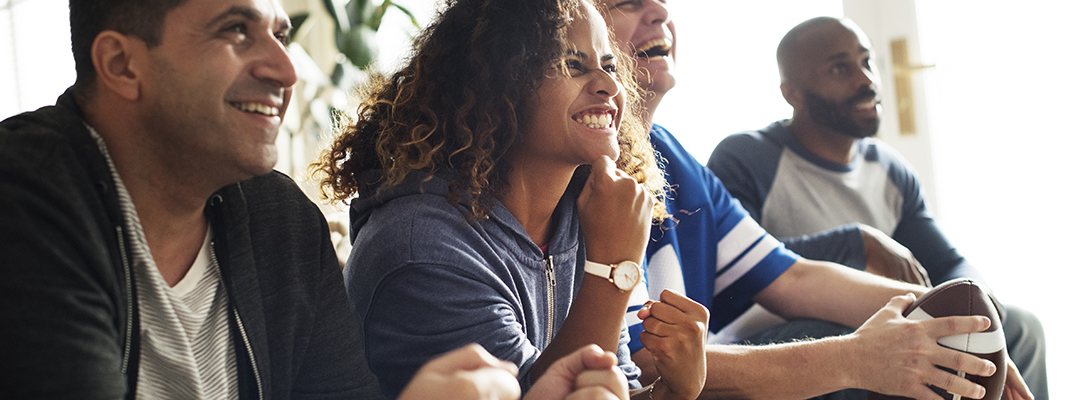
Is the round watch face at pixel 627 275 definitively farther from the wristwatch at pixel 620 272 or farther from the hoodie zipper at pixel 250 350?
the hoodie zipper at pixel 250 350

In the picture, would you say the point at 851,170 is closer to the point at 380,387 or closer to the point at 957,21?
the point at 957,21

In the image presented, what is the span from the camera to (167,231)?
2.85 ft

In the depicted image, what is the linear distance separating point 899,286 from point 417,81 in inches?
40.9

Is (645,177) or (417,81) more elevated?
(417,81)

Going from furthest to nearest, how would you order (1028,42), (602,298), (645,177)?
(1028,42), (645,177), (602,298)

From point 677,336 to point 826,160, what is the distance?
1.40 metres

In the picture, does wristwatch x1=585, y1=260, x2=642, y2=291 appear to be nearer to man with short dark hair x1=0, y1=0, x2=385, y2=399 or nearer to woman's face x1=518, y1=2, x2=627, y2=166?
woman's face x1=518, y1=2, x2=627, y2=166

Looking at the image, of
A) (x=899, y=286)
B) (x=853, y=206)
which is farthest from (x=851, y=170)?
(x=899, y=286)

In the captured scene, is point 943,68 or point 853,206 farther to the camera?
point 943,68

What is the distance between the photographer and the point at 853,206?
2.15 meters

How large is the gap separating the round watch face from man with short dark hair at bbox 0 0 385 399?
13.6 inches

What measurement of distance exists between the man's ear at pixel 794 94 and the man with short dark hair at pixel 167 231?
64.3 inches

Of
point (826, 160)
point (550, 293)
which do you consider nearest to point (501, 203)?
point (550, 293)

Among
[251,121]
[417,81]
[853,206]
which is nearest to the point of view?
[251,121]
